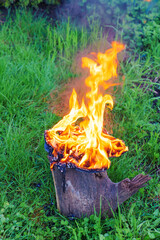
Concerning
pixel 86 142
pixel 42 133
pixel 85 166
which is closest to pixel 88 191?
pixel 85 166

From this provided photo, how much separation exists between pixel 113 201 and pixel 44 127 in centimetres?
126

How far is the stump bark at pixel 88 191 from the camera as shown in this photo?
2057 millimetres

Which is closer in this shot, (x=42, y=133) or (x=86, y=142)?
(x=86, y=142)

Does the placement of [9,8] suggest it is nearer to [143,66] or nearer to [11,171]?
[143,66]

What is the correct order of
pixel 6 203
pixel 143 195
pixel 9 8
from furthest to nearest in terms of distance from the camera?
pixel 9 8, pixel 143 195, pixel 6 203

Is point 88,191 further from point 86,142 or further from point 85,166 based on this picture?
point 86,142

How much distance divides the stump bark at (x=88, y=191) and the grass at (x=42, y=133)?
105 millimetres

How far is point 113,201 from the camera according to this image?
7.30 feet

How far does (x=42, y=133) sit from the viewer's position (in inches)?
119

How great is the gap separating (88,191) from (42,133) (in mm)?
1122

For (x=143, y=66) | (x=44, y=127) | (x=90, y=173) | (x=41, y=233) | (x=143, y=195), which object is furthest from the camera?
(x=143, y=66)

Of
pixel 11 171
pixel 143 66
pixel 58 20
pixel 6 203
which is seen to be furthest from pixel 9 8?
pixel 6 203

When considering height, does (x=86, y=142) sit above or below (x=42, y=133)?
above

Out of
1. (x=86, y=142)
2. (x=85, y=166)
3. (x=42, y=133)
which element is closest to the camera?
(x=85, y=166)
